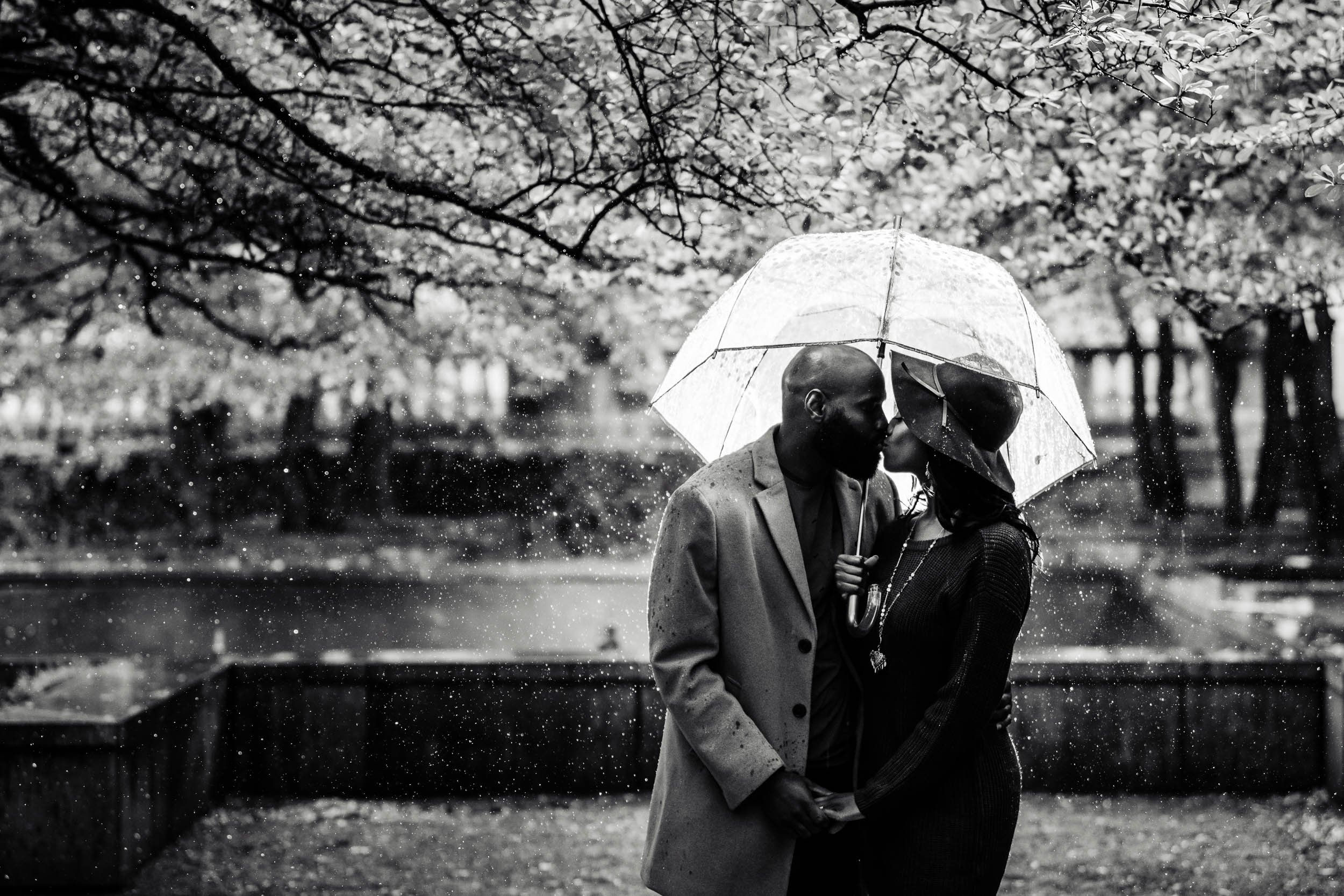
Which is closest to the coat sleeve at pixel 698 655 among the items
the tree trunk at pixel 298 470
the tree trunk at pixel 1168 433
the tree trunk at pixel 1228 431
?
the tree trunk at pixel 1228 431

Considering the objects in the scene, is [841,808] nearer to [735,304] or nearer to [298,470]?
[735,304]

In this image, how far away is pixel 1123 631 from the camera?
12719 millimetres

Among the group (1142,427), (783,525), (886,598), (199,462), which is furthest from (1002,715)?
(199,462)

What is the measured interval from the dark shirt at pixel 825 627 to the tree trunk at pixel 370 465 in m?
19.7

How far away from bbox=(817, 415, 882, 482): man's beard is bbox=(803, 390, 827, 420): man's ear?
0.02 metres

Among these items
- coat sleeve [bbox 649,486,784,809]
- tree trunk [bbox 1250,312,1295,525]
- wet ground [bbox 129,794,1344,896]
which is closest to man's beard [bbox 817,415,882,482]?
coat sleeve [bbox 649,486,784,809]

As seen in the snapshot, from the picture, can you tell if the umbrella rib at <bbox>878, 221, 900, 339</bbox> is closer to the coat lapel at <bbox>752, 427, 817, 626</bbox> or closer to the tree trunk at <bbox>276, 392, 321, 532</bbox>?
the coat lapel at <bbox>752, 427, 817, 626</bbox>

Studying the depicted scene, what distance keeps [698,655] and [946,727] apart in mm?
627

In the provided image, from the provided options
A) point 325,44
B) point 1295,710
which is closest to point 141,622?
point 325,44

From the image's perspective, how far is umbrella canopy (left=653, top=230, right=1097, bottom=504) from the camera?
3291 mm

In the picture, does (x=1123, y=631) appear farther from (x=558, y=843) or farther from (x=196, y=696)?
(x=196, y=696)

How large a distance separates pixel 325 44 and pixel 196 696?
403cm

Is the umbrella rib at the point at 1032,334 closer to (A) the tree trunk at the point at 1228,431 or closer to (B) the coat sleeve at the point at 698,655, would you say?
(B) the coat sleeve at the point at 698,655

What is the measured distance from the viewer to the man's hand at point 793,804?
9.35 ft
